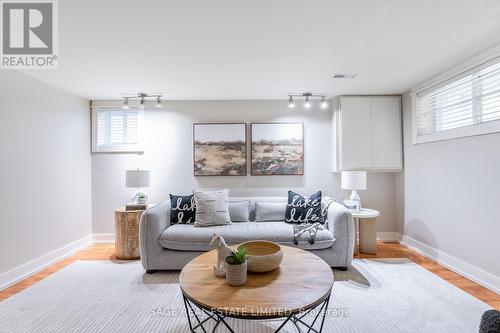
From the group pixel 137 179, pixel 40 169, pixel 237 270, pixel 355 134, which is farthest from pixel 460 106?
pixel 40 169

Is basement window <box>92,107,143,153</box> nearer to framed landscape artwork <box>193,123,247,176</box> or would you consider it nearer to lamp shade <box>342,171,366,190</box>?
framed landscape artwork <box>193,123,247,176</box>

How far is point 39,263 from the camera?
2.87m

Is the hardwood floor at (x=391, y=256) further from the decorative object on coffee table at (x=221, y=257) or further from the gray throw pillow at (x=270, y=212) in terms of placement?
the decorative object on coffee table at (x=221, y=257)

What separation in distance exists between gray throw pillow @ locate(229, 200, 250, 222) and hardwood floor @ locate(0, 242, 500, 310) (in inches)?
62.6

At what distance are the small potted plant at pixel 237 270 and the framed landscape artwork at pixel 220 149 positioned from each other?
237 centimetres

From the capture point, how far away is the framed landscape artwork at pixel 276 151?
12.5 feet

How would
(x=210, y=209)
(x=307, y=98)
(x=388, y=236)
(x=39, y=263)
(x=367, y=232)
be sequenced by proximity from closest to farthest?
1. (x=39, y=263)
2. (x=210, y=209)
3. (x=367, y=232)
4. (x=307, y=98)
5. (x=388, y=236)

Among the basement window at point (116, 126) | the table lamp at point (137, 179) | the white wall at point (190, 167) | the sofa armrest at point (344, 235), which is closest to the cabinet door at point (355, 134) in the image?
the white wall at point (190, 167)

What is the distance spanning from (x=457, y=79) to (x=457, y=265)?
2133 millimetres

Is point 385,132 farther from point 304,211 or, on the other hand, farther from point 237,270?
point 237,270

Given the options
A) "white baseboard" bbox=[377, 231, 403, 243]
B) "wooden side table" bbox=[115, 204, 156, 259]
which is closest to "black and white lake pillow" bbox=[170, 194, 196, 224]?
"wooden side table" bbox=[115, 204, 156, 259]

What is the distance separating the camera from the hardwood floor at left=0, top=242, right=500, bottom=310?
2.25 m

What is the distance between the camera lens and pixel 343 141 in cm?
366

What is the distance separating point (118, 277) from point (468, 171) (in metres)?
4.04
